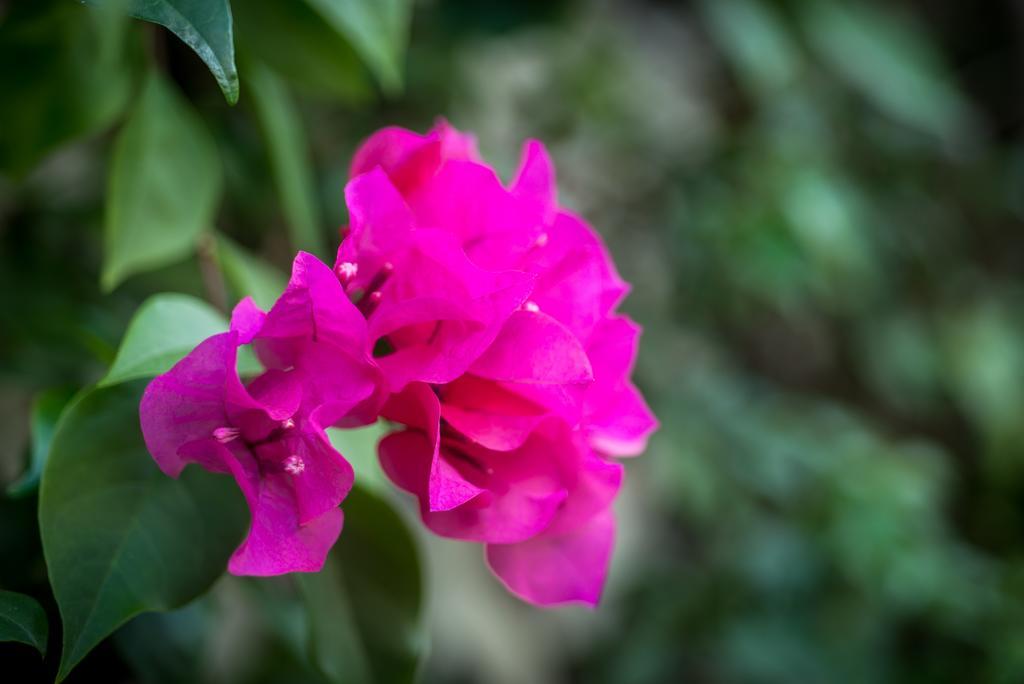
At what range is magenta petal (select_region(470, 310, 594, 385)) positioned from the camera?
28 centimetres

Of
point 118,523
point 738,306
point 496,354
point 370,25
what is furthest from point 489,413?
point 738,306

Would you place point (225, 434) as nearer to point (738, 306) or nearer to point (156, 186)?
point (156, 186)

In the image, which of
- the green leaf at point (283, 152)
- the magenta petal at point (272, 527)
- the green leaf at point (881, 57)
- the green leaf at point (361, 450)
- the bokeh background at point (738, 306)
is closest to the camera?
the magenta petal at point (272, 527)

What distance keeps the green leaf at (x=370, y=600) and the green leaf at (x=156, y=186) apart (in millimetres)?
155

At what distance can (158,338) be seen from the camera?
29cm

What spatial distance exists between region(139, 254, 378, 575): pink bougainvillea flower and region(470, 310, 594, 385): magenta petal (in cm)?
4

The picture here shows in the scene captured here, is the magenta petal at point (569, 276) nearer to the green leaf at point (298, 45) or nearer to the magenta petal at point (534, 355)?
the magenta petal at point (534, 355)

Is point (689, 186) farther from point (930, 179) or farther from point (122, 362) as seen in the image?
point (122, 362)

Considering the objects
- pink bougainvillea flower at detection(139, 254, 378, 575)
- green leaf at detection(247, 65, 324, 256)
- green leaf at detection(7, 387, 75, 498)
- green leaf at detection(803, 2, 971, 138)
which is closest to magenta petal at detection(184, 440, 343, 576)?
pink bougainvillea flower at detection(139, 254, 378, 575)

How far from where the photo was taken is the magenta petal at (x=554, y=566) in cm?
31

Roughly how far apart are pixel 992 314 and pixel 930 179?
0.21m

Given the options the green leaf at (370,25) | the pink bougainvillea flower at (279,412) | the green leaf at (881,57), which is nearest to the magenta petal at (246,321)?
the pink bougainvillea flower at (279,412)

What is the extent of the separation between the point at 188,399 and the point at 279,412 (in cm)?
3

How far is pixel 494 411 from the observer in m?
0.29
